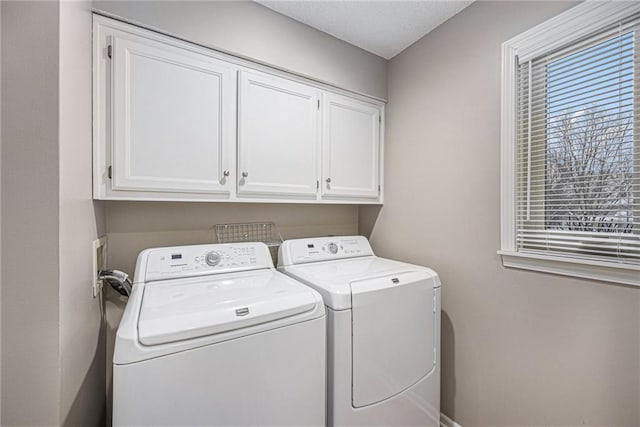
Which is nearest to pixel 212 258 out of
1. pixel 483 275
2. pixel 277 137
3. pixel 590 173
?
pixel 277 137

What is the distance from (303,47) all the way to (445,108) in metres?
0.97

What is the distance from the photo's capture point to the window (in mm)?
1071

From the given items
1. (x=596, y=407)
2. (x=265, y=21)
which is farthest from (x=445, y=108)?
(x=596, y=407)

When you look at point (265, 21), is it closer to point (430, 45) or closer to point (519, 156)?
point (430, 45)

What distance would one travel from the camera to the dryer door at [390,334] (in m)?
1.24

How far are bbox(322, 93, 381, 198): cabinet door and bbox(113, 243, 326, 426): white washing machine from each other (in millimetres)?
862

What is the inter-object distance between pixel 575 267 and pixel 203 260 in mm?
1724

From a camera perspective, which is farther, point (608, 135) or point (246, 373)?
point (608, 135)

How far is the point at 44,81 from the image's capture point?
0.75m

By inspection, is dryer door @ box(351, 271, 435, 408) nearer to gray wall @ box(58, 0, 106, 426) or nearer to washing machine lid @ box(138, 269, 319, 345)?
washing machine lid @ box(138, 269, 319, 345)

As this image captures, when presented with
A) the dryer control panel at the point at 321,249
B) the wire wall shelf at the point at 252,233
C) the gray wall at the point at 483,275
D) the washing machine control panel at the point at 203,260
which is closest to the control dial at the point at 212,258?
the washing machine control panel at the point at 203,260

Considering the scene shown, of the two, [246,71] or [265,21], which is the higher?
[265,21]

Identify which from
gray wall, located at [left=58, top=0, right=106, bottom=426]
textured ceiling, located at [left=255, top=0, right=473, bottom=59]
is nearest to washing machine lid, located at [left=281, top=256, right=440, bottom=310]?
gray wall, located at [left=58, top=0, right=106, bottom=426]

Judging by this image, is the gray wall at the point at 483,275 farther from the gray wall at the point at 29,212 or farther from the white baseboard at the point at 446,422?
the gray wall at the point at 29,212
